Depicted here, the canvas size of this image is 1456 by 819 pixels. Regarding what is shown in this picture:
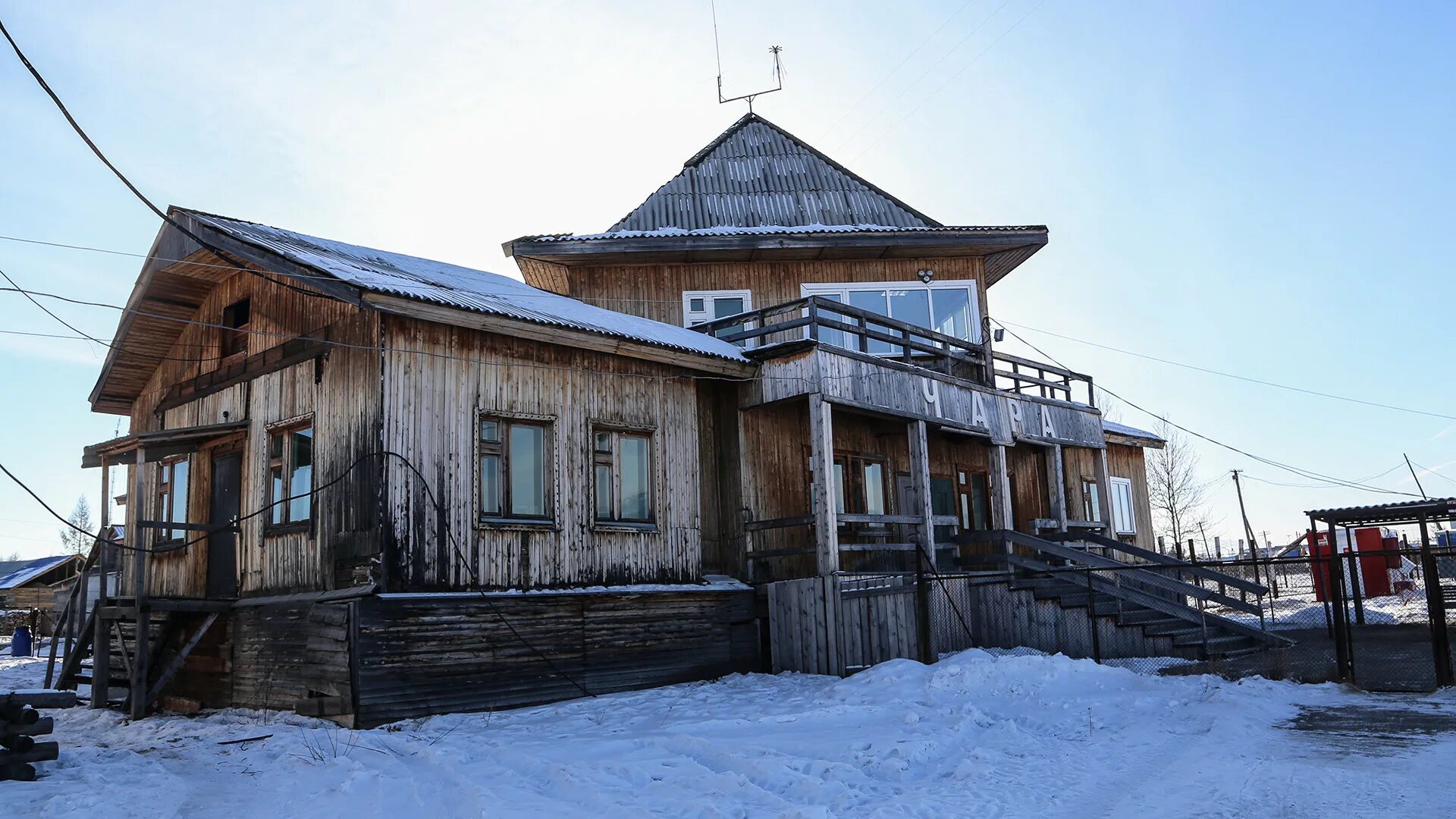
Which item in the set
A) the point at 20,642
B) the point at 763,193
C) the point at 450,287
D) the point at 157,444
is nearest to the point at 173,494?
the point at 157,444

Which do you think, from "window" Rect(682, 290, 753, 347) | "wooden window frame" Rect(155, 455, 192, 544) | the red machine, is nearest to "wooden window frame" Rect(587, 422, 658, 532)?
"window" Rect(682, 290, 753, 347)

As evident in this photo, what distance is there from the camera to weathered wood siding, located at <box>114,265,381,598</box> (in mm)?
12562

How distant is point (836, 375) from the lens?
54.4 ft

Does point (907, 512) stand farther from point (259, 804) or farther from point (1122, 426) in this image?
point (259, 804)

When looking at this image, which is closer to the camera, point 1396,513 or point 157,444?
point 157,444

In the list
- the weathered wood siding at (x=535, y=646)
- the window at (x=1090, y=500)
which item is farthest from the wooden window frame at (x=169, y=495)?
the window at (x=1090, y=500)

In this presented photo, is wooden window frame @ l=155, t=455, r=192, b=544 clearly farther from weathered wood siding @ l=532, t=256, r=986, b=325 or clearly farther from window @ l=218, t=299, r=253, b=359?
weathered wood siding @ l=532, t=256, r=986, b=325

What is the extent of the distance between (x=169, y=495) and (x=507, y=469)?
7.16m

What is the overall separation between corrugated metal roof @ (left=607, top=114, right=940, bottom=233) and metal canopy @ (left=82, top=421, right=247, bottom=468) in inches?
355

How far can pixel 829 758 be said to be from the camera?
9.30m

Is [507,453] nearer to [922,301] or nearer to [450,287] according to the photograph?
[450,287]

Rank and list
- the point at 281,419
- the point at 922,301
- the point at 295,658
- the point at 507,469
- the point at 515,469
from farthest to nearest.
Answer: the point at 922,301
the point at 281,419
the point at 515,469
the point at 507,469
the point at 295,658

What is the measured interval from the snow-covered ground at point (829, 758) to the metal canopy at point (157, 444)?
371cm

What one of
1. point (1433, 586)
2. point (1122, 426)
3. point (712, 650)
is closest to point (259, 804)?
point (712, 650)
